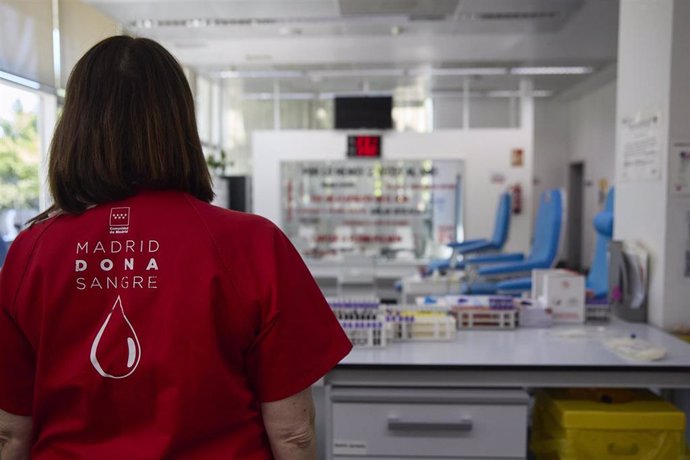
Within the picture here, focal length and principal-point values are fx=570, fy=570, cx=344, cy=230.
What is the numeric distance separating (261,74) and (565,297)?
682 centimetres

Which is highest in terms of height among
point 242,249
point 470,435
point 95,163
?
point 95,163

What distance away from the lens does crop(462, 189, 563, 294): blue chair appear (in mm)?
3598

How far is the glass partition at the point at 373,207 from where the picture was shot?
6859 millimetres

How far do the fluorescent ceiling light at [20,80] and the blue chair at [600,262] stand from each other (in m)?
3.52

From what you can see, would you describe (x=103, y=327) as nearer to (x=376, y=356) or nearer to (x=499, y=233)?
(x=376, y=356)

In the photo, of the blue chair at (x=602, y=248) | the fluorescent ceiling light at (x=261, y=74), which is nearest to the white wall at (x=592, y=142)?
the fluorescent ceiling light at (x=261, y=74)

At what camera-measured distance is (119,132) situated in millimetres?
877

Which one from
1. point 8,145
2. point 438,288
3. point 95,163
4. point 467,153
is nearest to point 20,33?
point 8,145

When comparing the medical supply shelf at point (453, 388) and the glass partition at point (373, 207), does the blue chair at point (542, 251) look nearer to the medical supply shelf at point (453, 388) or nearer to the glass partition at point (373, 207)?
the medical supply shelf at point (453, 388)

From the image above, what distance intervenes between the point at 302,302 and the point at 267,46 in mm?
6837

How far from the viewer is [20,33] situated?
394 centimetres

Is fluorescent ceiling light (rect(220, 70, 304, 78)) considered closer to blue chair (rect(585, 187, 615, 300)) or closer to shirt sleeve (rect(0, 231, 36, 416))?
blue chair (rect(585, 187, 615, 300))

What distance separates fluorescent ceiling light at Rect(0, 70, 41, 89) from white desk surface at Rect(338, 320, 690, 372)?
3254mm

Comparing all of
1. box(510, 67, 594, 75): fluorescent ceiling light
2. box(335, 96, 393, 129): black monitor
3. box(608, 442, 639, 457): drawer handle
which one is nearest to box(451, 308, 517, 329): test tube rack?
box(608, 442, 639, 457): drawer handle
